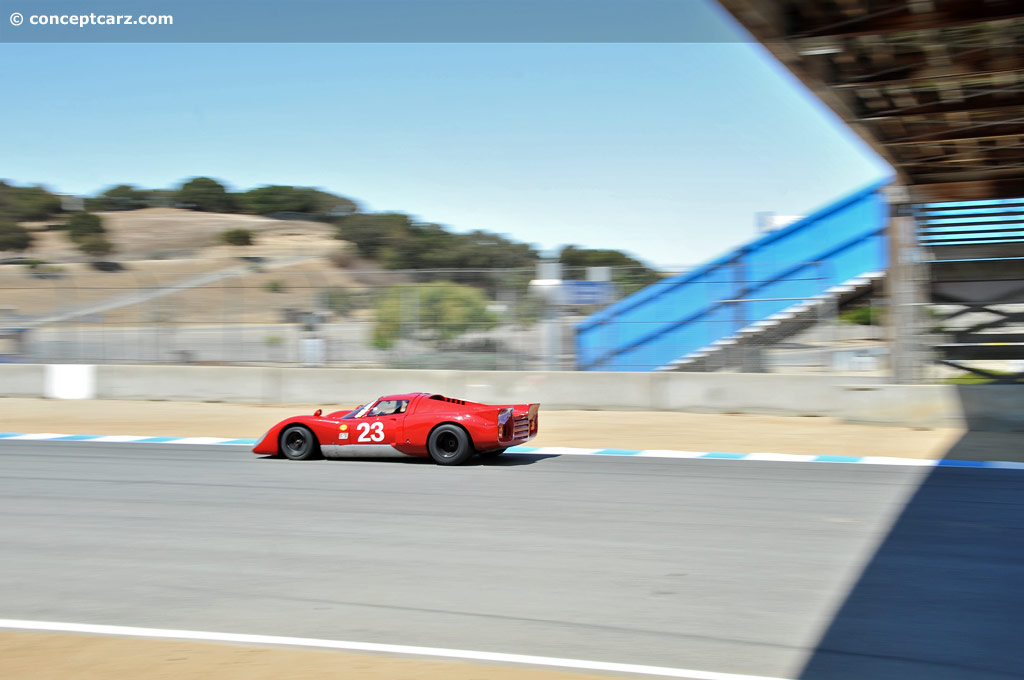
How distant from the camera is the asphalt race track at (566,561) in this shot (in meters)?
5.35

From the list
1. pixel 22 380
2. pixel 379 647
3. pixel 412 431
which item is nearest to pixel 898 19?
pixel 412 431

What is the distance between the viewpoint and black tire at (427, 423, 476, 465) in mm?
11906

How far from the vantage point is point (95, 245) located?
74750 mm

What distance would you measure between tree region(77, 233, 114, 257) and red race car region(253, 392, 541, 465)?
65723 mm

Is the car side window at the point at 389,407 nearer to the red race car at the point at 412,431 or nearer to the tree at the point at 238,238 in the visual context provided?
the red race car at the point at 412,431

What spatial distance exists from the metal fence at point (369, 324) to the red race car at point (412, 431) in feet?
23.4

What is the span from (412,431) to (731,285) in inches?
364

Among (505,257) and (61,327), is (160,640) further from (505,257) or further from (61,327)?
(505,257)

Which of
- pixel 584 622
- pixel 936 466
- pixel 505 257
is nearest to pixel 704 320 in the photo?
pixel 936 466

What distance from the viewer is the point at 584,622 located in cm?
563

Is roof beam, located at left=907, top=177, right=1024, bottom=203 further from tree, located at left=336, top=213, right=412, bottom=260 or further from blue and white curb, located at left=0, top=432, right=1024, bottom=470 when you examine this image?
tree, located at left=336, top=213, right=412, bottom=260

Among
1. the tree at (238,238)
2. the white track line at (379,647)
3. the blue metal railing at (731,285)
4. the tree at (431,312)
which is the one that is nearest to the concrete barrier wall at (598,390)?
the blue metal railing at (731,285)

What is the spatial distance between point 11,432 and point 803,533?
1428cm

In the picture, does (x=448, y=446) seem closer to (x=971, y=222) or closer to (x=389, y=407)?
(x=389, y=407)
